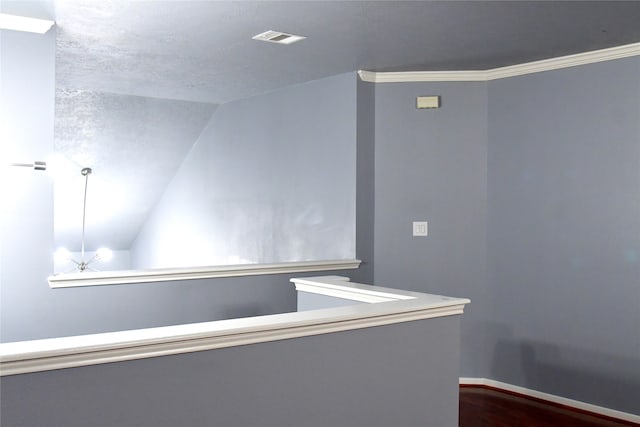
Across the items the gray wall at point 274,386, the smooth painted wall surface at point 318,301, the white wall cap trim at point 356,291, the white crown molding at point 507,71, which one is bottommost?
the gray wall at point 274,386

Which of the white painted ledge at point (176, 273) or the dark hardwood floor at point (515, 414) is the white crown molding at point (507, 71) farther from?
the dark hardwood floor at point (515, 414)

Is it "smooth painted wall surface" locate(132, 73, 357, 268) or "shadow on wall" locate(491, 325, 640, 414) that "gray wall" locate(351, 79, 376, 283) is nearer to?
"smooth painted wall surface" locate(132, 73, 357, 268)

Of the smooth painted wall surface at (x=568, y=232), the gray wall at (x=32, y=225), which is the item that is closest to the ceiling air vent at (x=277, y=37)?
the gray wall at (x=32, y=225)

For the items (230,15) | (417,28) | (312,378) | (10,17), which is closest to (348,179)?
(417,28)

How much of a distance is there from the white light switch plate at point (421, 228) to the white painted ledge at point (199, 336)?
2.15m

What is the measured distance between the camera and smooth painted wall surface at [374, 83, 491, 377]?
16.0ft

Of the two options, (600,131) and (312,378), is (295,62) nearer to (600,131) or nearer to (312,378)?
(600,131)

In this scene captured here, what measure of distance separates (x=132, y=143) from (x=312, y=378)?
15.9ft

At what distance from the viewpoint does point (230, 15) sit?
345 centimetres

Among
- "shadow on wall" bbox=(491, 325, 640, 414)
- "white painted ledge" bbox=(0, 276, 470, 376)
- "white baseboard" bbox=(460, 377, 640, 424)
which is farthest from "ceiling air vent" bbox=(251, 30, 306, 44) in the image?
"white baseboard" bbox=(460, 377, 640, 424)

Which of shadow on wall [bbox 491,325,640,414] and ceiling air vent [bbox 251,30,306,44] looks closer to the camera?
ceiling air vent [bbox 251,30,306,44]

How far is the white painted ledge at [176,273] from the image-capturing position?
3602 millimetres

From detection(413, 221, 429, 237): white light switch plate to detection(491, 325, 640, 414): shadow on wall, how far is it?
885 millimetres

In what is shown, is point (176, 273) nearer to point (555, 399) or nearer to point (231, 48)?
point (231, 48)
